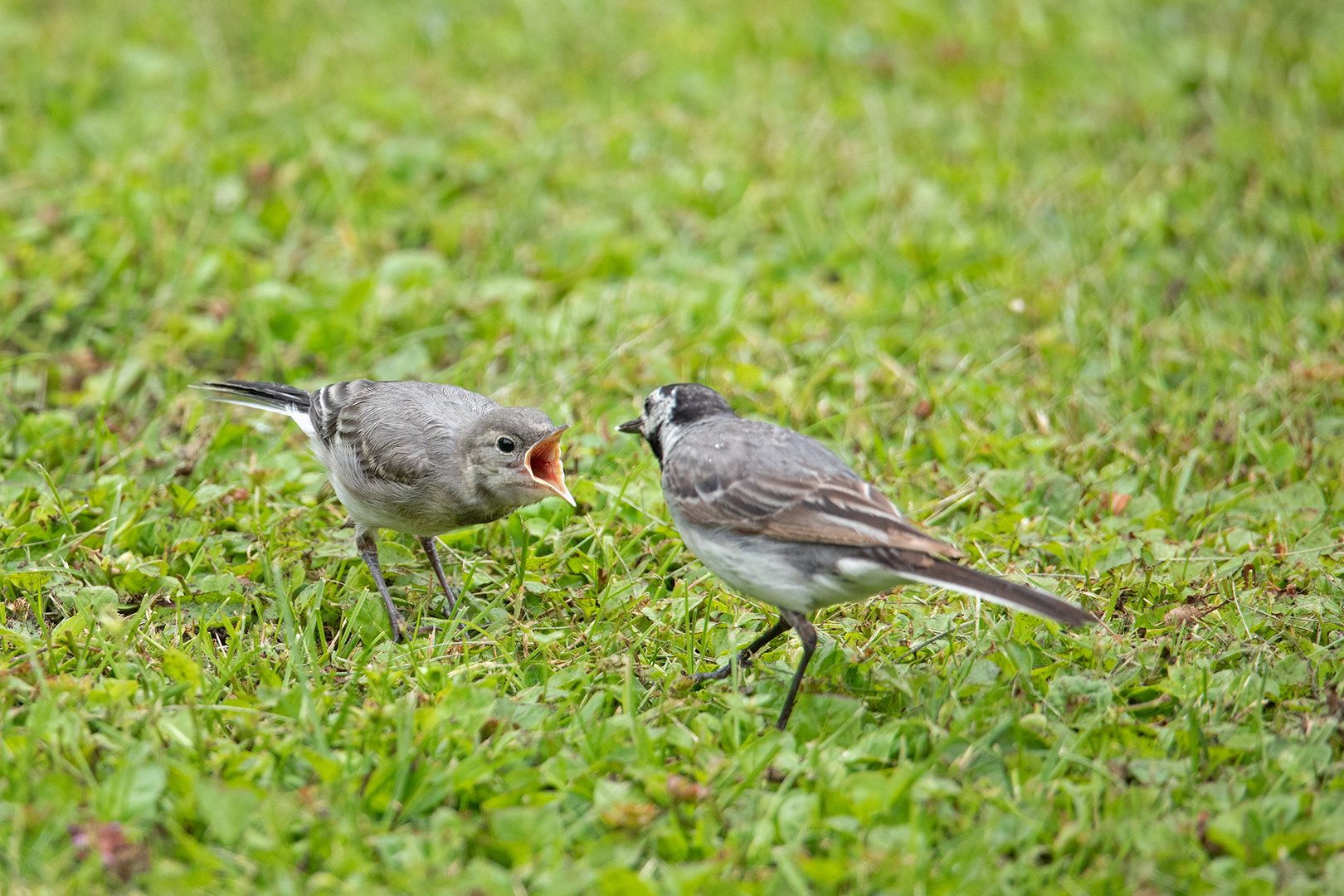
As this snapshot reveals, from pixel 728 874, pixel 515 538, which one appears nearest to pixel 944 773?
pixel 728 874

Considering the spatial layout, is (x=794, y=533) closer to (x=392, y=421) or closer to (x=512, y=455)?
(x=512, y=455)

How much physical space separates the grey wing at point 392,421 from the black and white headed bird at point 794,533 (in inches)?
39.7

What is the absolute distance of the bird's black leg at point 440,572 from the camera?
17.8 ft

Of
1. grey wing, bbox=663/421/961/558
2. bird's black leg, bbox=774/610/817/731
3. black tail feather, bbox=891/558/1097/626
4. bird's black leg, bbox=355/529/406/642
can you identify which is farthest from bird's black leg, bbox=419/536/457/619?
black tail feather, bbox=891/558/1097/626

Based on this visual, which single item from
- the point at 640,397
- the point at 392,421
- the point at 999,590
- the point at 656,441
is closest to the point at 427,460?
the point at 392,421

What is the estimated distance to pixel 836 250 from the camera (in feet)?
27.6

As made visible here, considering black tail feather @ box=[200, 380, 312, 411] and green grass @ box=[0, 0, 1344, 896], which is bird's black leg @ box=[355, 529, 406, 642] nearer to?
green grass @ box=[0, 0, 1344, 896]

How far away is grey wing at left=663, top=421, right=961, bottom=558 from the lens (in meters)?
4.44

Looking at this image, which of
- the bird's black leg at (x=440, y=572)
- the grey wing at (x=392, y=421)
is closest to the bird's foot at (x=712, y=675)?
the bird's black leg at (x=440, y=572)

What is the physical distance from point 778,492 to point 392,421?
70.7 inches

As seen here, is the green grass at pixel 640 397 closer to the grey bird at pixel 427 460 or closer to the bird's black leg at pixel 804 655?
the bird's black leg at pixel 804 655

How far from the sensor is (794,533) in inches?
179

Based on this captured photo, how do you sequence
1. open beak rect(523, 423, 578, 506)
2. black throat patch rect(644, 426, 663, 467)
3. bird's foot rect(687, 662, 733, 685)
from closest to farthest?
bird's foot rect(687, 662, 733, 685) → open beak rect(523, 423, 578, 506) → black throat patch rect(644, 426, 663, 467)

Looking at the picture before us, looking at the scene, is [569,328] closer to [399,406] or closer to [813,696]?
[399,406]
